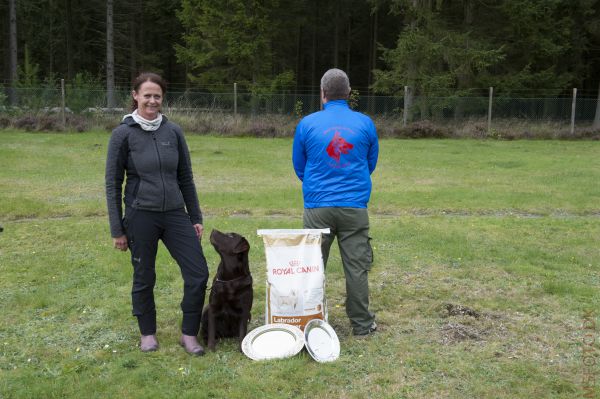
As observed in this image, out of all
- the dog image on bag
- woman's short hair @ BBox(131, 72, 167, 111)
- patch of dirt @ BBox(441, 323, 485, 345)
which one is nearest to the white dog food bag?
the dog image on bag

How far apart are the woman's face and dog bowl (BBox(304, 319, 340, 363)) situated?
173 cm

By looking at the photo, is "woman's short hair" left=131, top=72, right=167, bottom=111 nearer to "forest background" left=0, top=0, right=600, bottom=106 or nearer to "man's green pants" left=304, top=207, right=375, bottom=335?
"man's green pants" left=304, top=207, right=375, bottom=335

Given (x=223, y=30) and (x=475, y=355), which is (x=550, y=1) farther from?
(x=475, y=355)

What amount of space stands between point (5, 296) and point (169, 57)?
4001 centimetres

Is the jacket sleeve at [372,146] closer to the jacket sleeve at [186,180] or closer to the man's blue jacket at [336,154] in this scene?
the man's blue jacket at [336,154]

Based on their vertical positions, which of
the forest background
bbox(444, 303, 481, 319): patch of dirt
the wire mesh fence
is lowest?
bbox(444, 303, 481, 319): patch of dirt

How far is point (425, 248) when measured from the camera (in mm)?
6688

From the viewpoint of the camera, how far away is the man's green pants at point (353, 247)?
162 inches

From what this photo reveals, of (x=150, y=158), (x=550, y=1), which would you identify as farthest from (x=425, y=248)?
(x=550, y=1)

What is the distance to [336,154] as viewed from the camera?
4059 millimetres

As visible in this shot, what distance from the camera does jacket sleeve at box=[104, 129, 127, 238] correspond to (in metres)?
3.69

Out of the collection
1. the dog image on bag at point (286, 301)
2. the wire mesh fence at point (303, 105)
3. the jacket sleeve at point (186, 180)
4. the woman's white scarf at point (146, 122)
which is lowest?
the dog image on bag at point (286, 301)

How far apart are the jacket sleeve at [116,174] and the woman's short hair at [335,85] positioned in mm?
1415

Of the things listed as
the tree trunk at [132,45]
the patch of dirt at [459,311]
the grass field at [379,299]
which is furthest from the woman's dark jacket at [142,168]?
the tree trunk at [132,45]
